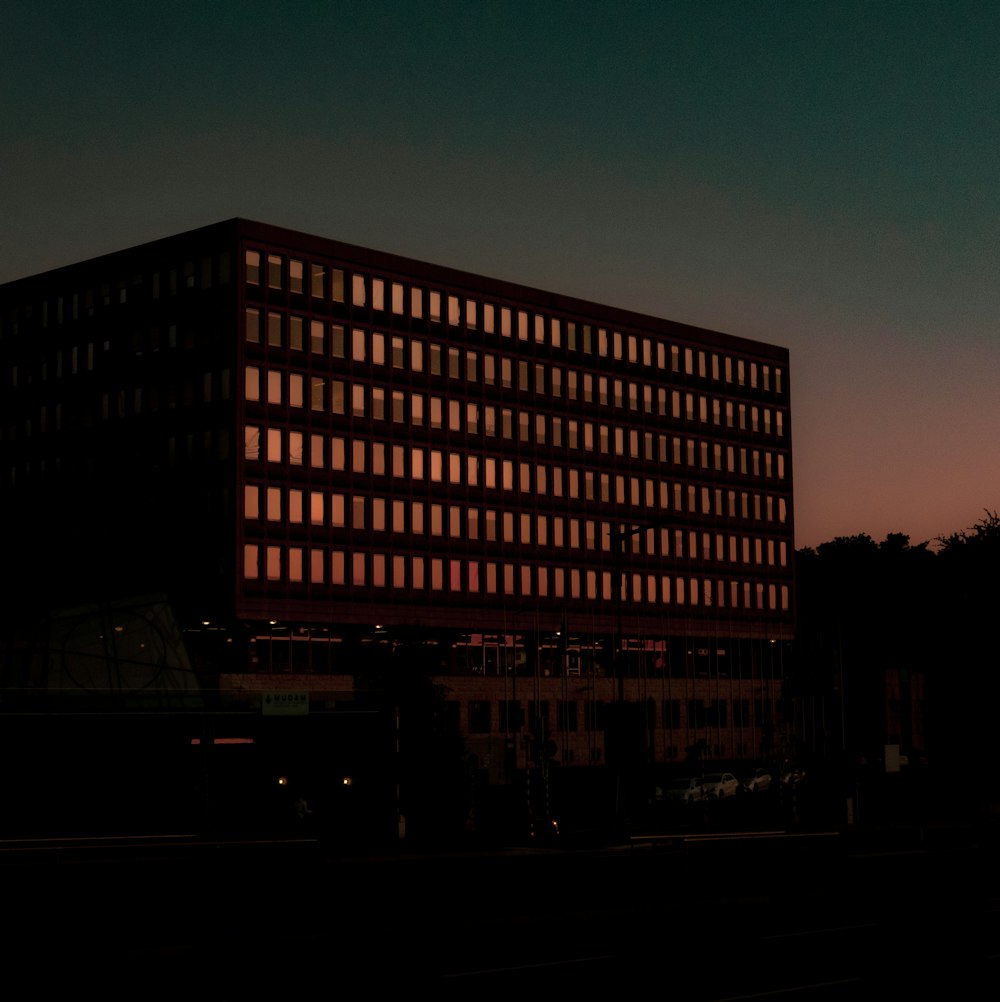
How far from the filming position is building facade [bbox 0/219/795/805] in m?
101

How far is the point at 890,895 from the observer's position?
102 feet

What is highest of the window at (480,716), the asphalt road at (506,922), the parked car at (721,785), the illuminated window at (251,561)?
the illuminated window at (251,561)

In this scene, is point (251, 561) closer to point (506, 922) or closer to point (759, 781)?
point (759, 781)

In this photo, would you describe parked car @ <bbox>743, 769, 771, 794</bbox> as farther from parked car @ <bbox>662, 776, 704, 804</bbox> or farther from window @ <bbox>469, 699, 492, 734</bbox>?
window @ <bbox>469, 699, 492, 734</bbox>

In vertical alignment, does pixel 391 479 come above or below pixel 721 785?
above

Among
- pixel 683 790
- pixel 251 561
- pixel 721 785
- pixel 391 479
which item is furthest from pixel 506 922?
pixel 391 479

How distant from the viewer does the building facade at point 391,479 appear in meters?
101

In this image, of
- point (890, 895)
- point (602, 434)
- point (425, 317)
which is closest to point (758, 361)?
point (602, 434)

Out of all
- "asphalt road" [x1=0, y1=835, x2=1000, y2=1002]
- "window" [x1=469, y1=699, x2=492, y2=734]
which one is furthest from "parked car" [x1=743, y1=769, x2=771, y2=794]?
"asphalt road" [x1=0, y1=835, x2=1000, y2=1002]

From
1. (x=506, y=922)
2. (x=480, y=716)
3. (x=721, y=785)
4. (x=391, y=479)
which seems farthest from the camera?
(x=480, y=716)

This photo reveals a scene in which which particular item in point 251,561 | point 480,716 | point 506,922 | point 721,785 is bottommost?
point 721,785

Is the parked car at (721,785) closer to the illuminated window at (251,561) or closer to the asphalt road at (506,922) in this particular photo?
the illuminated window at (251,561)

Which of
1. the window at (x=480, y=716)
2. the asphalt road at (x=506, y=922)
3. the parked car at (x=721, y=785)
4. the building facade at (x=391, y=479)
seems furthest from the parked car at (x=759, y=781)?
the asphalt road at (x=506, y=922)

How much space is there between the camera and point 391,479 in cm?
10944
